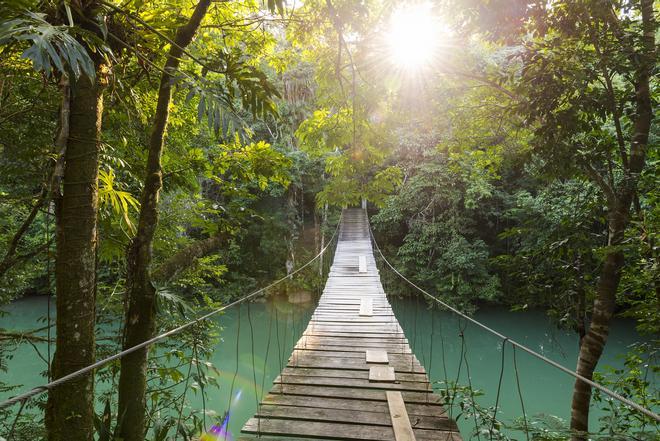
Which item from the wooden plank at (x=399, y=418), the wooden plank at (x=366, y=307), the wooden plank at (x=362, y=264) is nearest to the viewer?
the wooden plank at (x=399, y=418)

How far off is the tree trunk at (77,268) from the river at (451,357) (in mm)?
2947

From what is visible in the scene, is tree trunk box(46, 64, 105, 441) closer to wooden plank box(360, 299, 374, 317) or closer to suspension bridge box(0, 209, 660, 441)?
suspension bridge box(0, 209, 660, 441)

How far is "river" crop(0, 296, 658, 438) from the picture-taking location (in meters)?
5.35

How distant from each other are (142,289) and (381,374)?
1413mm

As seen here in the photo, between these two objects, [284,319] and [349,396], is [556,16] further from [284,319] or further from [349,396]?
[284,319]

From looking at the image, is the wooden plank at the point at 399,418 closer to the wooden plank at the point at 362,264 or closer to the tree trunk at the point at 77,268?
the tree trunk at the point at 77,268

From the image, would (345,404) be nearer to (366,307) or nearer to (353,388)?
(353,388)

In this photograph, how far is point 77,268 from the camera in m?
1.10

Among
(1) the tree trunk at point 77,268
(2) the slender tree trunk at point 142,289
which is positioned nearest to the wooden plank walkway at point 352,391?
(2) the slender tree trunk at point 142,289

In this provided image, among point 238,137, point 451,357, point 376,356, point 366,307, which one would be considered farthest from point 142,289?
point 451,357

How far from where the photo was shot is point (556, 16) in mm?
1959

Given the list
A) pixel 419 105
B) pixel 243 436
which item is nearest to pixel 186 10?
pixel 419 105

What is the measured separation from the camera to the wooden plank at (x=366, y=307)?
349cm

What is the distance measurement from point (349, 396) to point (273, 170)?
128 centimetres
